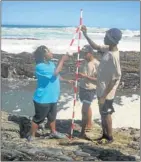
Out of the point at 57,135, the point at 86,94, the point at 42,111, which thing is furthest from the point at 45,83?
the point at 57,135

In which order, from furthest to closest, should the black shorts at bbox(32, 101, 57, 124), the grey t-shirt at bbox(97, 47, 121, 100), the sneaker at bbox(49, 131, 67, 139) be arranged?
the sneaker at bbox(49, 131, 67, 139) → the black shorts at bbox(32, 101, 57, 124) → the grey t-shirt at bbox(97, 47, 121, 100)

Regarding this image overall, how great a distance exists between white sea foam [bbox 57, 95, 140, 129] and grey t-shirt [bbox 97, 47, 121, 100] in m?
2.93

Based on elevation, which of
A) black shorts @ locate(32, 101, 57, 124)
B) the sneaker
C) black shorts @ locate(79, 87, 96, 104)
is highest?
black shorts @ locate(79, 87, 96, 104)

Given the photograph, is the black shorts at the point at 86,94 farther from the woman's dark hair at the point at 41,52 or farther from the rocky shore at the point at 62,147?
the woman's dark hair at the point at 41,52

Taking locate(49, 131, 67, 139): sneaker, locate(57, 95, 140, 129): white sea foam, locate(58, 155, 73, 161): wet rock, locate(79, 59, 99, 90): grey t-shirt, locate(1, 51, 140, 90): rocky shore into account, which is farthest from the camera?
locate(1, 51, 140, 90): rocky shore

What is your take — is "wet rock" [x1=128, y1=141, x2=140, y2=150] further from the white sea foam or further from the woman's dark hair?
the white sea foam

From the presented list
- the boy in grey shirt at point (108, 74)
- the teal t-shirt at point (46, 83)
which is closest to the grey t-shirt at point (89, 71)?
the boy in grey shirt at point (108, 74)

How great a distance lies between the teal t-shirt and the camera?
548 centimetres

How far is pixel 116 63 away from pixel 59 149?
1369 millimetres

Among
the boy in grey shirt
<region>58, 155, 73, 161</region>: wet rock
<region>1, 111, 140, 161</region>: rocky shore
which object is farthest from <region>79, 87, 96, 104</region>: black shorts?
<region>58, 155, 73, 161</region>: wet rock

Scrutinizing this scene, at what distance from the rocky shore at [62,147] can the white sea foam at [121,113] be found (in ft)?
5.39

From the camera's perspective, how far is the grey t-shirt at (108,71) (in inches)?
206

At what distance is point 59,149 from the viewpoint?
5.26 meters

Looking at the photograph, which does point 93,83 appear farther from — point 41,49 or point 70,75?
point 70,75
